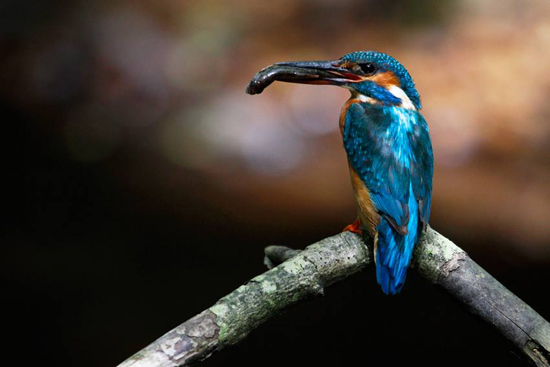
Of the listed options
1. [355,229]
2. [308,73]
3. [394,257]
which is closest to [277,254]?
[355,229]

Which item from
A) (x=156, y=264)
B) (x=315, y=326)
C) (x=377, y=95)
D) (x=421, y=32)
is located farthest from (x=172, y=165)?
(x=377, y=95)

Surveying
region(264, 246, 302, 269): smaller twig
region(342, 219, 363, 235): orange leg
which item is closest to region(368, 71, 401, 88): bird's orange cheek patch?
region(342, 219, 363, 235): orange leg

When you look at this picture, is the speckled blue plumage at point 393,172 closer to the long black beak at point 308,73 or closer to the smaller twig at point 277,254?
the long black beak at point 308,73

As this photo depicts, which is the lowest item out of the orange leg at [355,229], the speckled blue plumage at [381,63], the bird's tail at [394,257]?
the bird's tail at [394,257]

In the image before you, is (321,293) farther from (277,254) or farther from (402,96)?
(402,96)

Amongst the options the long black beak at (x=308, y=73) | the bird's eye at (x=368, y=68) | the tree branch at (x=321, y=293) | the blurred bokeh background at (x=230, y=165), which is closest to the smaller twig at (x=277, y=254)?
the tree branch at (x=321, y=293)
